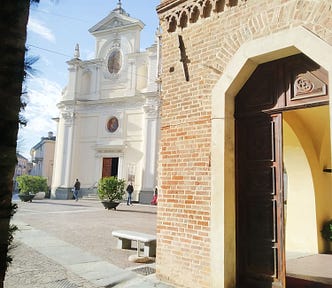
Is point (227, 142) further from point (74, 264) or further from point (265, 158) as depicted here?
point (74, 264)

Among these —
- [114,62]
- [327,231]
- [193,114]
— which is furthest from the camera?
[114,62]

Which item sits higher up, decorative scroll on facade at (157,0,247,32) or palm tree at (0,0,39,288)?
decorative scroll on facade at (157,0,247,32)

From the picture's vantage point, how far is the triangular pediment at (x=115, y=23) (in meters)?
28.0

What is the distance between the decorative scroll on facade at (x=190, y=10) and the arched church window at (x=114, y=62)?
2371 cm

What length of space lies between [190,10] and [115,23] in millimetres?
25696

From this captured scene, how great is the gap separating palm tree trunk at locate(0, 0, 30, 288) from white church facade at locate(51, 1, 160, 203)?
2316 centimetres

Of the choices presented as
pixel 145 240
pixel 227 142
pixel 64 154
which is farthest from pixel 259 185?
pixel 64 154

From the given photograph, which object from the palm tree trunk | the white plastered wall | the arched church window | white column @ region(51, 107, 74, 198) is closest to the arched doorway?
the white plastered wall

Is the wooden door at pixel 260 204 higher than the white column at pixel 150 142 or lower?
lower

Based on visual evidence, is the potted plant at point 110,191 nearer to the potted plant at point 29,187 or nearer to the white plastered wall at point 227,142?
the potted plant at point 29,187

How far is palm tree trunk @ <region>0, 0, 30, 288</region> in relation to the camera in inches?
56.5

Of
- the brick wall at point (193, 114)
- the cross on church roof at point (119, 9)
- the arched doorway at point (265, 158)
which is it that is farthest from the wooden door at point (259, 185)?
the cross on church roof at point (119, 9)

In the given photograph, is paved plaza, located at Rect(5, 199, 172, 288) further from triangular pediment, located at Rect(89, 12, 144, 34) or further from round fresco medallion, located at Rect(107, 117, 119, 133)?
triangular pediment, located at Rect(89, 12, 144, 34)

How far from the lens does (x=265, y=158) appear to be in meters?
4.52
